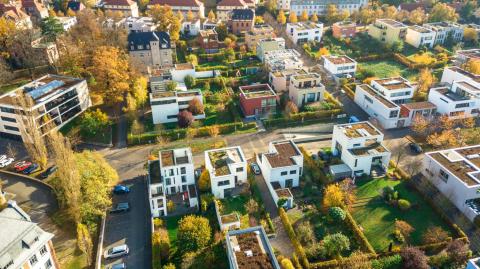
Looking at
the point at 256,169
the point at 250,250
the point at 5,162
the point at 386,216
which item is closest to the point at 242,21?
the point at 256,169

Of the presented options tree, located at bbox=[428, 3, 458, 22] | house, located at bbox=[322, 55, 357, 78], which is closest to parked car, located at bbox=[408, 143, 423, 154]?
house, located at bbox=[322, 55, 357, 78]

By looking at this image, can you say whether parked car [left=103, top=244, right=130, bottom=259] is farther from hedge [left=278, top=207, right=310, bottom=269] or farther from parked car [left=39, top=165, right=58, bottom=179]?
parked car [left=39, top=165, right=58, bottom=179]

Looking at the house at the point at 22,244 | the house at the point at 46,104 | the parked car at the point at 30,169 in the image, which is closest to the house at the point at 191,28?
the house at the point at 46,104

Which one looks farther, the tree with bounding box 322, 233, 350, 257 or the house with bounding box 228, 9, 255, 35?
the house with bounding box 228, 9, 255, 35

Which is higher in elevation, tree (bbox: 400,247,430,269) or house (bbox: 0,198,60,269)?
house (bbox: 0,198,60,269)

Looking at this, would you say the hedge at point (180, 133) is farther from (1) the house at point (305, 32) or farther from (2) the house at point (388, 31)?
(2) the house at point (388, 31)

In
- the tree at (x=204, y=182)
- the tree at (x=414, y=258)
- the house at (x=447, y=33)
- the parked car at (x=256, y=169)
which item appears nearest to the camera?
the tree at (x=414, y=258)

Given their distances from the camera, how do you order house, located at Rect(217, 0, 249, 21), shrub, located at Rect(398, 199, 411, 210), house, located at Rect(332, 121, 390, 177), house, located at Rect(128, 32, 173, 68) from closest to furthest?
shrub, located at Rect(398, 199, 411, 210), house, located at Rect(332, 121, 390, 177), house, located at Rect(128, 32, 173, 68), house, located at Rect(217, 0, 249, 21)

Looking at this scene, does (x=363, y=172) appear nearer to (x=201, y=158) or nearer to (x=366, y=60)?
(x=201, y=158)
